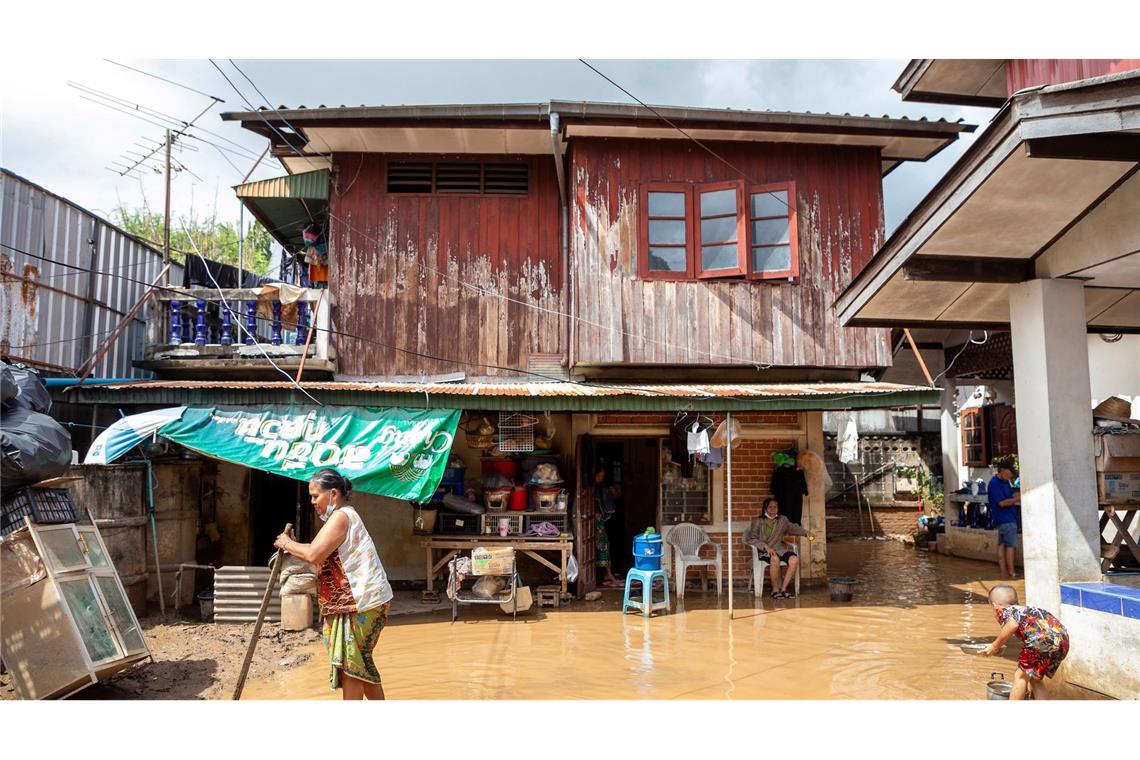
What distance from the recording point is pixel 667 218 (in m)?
11.7

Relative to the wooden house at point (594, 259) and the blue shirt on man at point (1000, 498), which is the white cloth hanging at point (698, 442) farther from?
the blue shirt on man at point (1000, 498)

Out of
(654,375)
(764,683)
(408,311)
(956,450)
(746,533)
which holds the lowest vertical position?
(764,683)

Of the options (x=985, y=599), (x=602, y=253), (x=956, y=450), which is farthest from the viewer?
(x=956, y=450)

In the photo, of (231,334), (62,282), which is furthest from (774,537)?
(62,282)

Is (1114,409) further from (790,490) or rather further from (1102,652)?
(1102,652)

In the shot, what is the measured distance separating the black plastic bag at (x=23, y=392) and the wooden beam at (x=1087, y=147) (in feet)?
28.1

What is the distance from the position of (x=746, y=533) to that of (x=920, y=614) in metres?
2.40

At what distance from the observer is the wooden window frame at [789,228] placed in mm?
11562

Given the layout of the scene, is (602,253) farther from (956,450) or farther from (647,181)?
(956,450)

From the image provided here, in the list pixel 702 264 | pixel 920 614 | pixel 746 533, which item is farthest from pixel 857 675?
pixel 702 264

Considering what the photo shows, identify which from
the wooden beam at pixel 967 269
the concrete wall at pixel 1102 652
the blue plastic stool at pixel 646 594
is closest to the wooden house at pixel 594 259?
the blue plastic stool at pixel 646 594

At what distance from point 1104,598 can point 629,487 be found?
8.37 metres

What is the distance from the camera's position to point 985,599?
34.9 feet

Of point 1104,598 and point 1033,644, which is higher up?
point 1104,598
